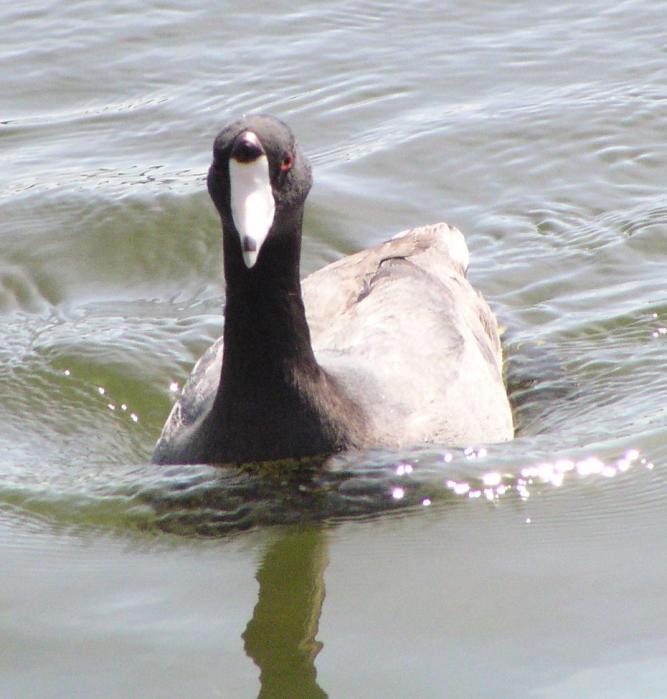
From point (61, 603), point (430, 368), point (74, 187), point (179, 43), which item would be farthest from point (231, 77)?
point (61, 603)

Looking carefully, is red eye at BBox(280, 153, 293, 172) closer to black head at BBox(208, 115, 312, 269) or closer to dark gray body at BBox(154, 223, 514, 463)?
black head at BBox(208, 115, 312, 269)

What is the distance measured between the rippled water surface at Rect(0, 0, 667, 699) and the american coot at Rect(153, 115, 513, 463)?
0.14 m

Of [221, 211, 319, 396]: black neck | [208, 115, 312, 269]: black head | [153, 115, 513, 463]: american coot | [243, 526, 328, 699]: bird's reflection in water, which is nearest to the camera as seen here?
[243, 526, 328, 699]: bird's reflection in water

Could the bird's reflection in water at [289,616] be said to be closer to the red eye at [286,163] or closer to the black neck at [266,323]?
the black neck at [266,323]

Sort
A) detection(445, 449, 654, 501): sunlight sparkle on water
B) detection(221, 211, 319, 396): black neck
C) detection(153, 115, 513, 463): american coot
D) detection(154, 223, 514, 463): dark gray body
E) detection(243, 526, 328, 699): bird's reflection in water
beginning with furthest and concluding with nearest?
detection(154, 223, 514, 463): dark gray body, detection(445, 449, 654, 501): sunlight sparkle on water, detection(221, 211, 319, 396): black neck, detection(153, 115, 513, 463): american coot, detection(243, 526, 328, 699): bird's reflection in water

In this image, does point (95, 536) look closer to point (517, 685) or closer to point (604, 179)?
point (517, 685)

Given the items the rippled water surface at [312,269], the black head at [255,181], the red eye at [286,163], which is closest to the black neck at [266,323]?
the black head at [255,181]

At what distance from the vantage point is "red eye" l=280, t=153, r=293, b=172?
4.77 m

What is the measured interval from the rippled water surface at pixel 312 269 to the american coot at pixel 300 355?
0.14m

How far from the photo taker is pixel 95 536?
16.7 ft

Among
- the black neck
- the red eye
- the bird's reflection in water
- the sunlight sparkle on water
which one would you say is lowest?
the bird's reflection in water

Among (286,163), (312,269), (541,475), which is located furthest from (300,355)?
(312,269)

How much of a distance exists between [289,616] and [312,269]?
3621 mm

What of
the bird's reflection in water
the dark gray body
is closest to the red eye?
the dark gray body
